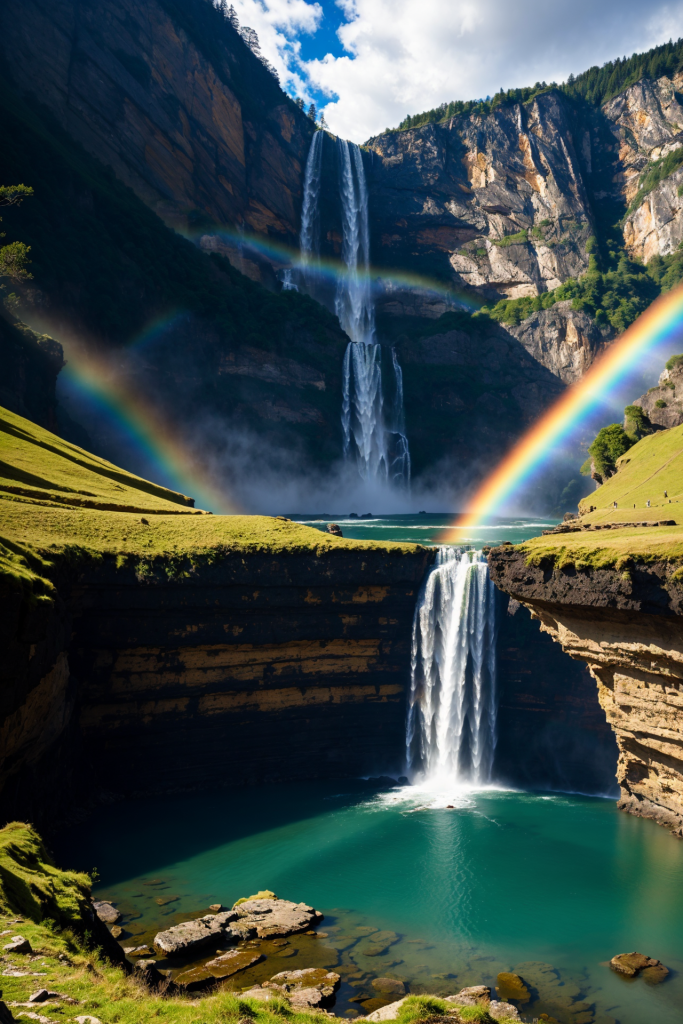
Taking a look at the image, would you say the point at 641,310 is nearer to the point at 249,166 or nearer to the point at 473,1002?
the point at 249,166

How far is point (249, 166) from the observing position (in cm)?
11369

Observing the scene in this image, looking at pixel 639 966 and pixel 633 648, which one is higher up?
pixel 633 648

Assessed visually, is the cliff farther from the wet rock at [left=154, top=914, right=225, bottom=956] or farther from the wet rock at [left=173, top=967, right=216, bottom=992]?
the wet rock at [left=173, top=967, right=216, bottom=992]

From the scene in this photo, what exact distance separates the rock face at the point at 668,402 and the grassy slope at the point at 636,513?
564 centimetres

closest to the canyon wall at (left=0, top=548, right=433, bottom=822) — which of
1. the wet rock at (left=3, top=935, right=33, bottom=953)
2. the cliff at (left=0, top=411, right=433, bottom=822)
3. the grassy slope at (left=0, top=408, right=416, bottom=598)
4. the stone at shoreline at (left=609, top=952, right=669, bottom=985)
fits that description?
the cliff at (left=0, top=411, right=433, bottom=822)

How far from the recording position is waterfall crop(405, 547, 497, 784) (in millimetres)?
34562

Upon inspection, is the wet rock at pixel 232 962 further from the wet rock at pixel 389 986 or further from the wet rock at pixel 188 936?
the wet rock at pixel 389 986

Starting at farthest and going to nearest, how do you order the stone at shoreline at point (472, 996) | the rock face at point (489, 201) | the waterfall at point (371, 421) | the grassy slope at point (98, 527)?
1. the rock face at point (489, 201)
2. the waterfall at point (371, 421)
3. the grassy slope at point (98, 527)
4. the stone at shoreline at point (472, 996)

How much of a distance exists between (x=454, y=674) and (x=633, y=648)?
1247 cm

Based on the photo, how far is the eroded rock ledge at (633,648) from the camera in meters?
23.3

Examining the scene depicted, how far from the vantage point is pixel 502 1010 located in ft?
49.0

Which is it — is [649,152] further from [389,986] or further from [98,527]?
[389,986]

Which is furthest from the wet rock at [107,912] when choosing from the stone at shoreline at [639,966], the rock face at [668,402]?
the rock face at [668,402]

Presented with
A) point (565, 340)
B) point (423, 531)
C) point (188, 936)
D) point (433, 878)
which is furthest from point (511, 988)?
point (565, 340)
